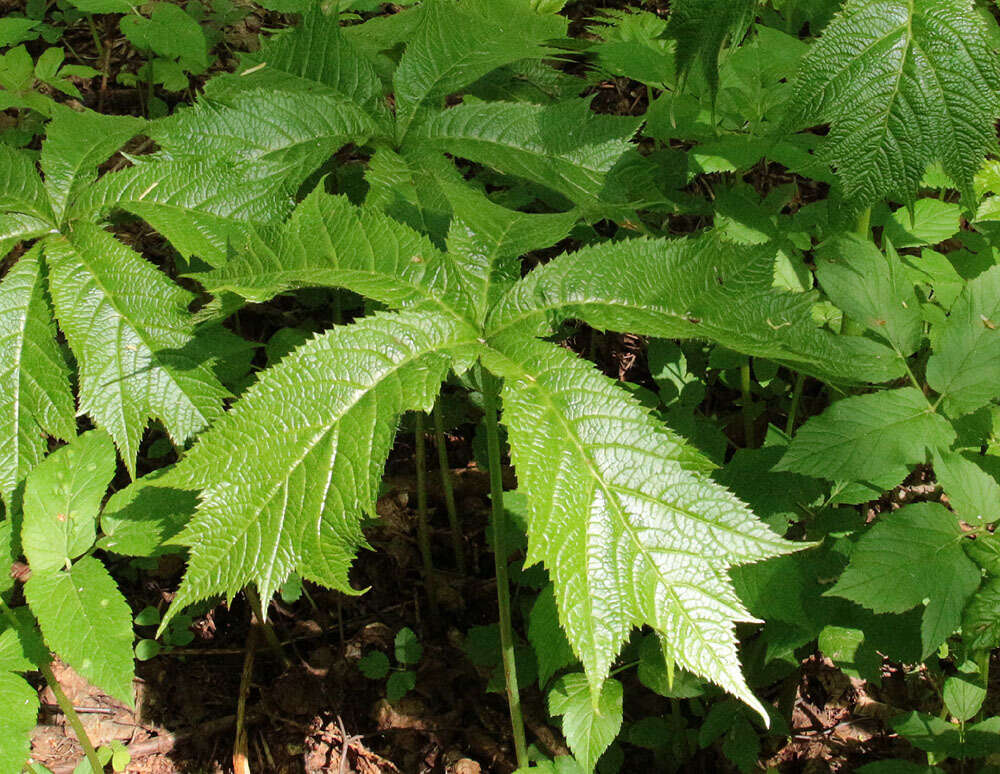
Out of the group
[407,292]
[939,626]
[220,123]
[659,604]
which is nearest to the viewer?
[659,604]

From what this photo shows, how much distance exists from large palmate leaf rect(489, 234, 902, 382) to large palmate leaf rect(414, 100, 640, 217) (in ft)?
1.18

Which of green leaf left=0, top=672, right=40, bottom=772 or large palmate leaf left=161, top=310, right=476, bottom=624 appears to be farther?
green leaf left=0, top=672, right=40, bottom=772

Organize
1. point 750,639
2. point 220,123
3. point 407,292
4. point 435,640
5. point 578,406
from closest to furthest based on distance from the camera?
1. point 578,406
2. point 407,292
3. point 220,123
4. point 750,639
5. point 435,640

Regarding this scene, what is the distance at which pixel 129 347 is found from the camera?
1.61 m

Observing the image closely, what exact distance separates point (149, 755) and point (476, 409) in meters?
1.39

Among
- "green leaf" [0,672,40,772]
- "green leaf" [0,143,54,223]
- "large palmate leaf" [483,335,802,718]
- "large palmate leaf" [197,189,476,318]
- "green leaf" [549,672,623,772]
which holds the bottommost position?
"green leaf" [549,672,623,772]

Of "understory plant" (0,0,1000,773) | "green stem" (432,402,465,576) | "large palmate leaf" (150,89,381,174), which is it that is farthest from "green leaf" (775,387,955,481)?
"large palmate leaf" (150,89,381,174)

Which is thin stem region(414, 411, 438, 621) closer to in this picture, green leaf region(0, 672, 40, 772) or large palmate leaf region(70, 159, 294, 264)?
large palmate leaf region(70, 159, 294, 264)

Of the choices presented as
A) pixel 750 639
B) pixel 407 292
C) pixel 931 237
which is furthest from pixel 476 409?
pixel 931 237

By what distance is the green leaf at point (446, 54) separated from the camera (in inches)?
73.3

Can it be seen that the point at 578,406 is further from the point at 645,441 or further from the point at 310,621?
the point at 310,621

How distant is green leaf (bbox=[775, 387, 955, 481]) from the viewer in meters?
1.57

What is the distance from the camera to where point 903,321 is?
1719mm

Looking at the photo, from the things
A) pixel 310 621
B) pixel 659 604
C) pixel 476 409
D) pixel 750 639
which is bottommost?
pixel 310 621
